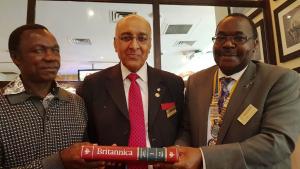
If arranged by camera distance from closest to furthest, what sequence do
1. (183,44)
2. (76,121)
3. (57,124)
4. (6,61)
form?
(57,124) < (76,121) < (183,44) < (6,61)

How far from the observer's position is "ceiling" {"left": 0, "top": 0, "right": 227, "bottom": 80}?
4.41 m

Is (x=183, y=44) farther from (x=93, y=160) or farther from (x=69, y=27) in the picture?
(x=93, y=160)

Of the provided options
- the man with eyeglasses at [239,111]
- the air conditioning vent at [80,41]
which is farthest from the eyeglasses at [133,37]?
the air conditioning vent at [80,41]

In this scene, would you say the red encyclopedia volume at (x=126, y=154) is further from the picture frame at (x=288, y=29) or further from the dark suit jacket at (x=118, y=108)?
the picture frame at (x=288, y=29)

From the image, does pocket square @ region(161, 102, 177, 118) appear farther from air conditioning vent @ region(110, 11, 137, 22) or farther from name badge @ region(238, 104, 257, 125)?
air conditioning vent @ region(110, 11, 137, 22)

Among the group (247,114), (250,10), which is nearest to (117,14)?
(250,10)

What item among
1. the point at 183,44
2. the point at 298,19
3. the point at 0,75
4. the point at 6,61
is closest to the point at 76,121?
the point at 298,19

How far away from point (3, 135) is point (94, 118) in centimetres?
52

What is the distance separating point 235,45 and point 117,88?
733 millimetres

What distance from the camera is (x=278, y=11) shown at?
2777mm

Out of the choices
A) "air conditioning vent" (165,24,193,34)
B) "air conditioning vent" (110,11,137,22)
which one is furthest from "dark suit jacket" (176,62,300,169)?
"air conditioning vent" (165,24,193,34)

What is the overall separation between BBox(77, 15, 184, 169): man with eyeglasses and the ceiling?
196 cm

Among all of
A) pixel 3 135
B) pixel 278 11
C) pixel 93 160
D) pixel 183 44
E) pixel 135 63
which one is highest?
pixel 183 44

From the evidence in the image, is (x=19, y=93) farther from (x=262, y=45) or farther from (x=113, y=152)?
(x=262, y=45)
